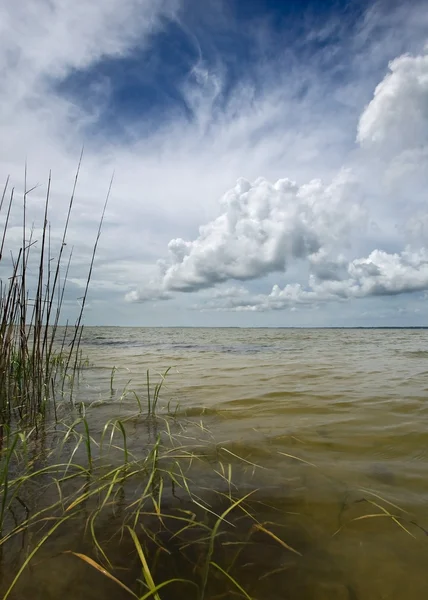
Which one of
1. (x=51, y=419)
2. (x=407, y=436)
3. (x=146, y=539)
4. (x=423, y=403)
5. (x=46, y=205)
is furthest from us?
(x=423, y=403)

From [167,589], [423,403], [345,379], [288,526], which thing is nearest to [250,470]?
[288,526]

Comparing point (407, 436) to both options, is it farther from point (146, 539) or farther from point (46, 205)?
point (46, 205)

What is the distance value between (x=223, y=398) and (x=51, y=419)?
2568 mm

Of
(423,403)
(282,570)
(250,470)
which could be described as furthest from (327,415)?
(282,570)

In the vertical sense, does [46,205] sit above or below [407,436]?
above

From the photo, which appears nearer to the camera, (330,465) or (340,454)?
(330,465)

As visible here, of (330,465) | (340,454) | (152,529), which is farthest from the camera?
(340,454)

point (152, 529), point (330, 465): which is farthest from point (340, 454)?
point (152, 529)

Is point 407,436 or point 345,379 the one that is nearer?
point 407,436

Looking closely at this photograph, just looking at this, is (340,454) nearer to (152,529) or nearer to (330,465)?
(330,465)

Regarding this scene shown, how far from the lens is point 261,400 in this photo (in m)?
5.36

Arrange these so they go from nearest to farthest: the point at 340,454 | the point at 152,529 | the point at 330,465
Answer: the point at 152,529, the point at 330,465, the point at 340,454

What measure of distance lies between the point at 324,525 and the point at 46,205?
404 centimetres

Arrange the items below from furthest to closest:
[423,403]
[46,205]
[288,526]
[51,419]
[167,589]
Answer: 1. [423,403]
2. [51,419]
3. [46,205]
4. [288,526]
5. [167,589]
